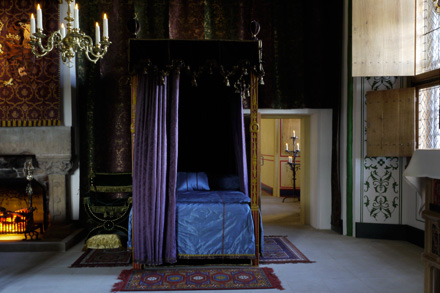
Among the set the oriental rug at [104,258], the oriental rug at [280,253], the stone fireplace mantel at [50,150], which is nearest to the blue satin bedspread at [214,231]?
the oriental rug at [280,253]

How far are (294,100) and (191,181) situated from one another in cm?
213

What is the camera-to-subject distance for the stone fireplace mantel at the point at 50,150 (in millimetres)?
5770

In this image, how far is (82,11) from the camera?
6188 mm

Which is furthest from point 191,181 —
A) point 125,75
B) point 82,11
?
point 82,11

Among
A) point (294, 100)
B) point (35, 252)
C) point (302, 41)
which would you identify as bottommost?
point (35, 252)

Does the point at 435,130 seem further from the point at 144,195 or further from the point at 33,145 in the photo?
the point at 33,145

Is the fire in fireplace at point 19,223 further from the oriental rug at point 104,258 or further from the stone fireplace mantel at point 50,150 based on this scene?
the oriental rug at point 104,258

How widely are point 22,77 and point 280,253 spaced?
14.2ft

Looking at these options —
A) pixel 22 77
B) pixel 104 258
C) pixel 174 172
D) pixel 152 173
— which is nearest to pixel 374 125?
pixel 174 172

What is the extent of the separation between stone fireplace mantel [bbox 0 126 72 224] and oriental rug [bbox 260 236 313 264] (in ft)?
9.72

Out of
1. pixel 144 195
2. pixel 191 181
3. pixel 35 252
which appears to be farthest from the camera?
pixel 191 181

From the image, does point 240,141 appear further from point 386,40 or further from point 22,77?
point 22,77

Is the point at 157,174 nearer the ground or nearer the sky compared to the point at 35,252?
nearer the sky

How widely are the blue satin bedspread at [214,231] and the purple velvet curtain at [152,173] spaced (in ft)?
0.51
